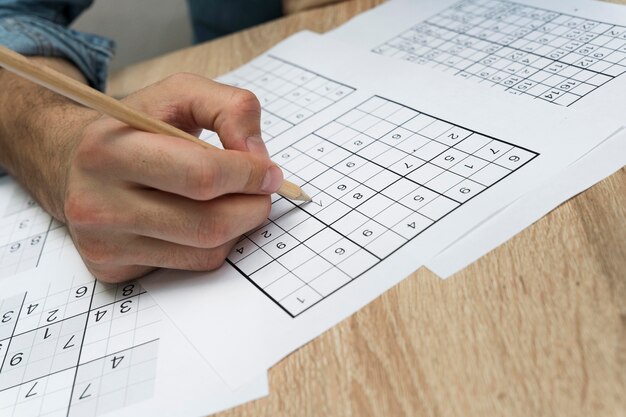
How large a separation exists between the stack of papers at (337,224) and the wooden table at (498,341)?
0.01m

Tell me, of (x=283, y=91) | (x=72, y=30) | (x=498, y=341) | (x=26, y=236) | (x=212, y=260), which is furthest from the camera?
(x=72, y=30)

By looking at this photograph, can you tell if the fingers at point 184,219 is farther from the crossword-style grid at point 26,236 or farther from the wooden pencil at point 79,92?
the crossword-style grid at point 26,236

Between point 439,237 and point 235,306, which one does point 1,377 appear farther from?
point 439,237

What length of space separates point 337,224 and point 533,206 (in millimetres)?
152

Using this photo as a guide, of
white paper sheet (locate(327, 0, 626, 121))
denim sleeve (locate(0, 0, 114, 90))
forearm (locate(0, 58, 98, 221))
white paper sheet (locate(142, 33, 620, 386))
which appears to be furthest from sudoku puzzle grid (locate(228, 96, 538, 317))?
denim sleeve (locate(0, 0, 114, 90))

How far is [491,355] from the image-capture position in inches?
14.2

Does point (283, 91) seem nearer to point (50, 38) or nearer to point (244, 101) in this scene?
point (244, 101)

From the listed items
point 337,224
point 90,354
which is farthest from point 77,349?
point 337,224

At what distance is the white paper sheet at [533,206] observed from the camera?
0.42 m

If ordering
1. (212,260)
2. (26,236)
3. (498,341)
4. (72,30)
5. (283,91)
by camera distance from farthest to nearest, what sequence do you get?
(72,30) < (283,91) < (26,236) < (212,260) < (498,341)

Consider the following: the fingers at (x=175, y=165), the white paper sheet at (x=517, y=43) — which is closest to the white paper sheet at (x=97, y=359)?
the fingers at (x=175, y=165)

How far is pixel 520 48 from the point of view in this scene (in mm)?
653

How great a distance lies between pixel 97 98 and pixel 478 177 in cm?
30

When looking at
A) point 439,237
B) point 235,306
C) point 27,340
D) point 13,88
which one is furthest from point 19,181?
point 439,237
